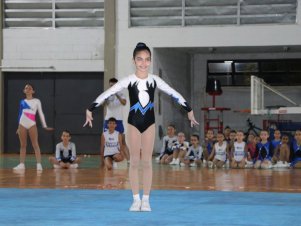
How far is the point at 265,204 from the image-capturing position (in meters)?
8.41

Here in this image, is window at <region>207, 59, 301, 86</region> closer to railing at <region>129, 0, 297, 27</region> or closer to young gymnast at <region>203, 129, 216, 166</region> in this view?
railing at <region>129, 0, 297, 27</region>

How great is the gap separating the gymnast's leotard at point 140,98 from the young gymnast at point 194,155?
856 centimetres

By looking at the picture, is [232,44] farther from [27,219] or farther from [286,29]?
[27,219]

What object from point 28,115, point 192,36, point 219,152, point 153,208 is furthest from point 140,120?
point 192,36

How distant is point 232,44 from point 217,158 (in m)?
5.11

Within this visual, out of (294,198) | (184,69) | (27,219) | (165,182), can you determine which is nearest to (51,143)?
(184,69)

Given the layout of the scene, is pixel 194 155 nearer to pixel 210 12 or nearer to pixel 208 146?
pixel 208 146

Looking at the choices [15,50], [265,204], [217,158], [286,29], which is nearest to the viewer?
[265,204]

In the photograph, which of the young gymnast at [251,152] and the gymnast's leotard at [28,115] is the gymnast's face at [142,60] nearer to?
the gymnast's leotard at [28,115]

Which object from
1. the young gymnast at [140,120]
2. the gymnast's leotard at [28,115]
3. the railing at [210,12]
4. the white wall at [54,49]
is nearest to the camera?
the young gymnast at [140,120]

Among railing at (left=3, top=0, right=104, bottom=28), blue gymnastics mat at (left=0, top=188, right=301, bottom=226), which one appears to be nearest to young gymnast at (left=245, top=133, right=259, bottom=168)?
blue gymnastics mat at (left=0, top=188, right=301, bottom=226)

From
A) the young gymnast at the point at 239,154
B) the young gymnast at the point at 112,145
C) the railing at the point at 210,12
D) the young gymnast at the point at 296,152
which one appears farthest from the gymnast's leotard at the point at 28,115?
the railing at the point at 210,12

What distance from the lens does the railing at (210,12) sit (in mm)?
19969

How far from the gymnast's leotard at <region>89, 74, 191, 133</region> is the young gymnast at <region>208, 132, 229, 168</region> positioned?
27.0ft
